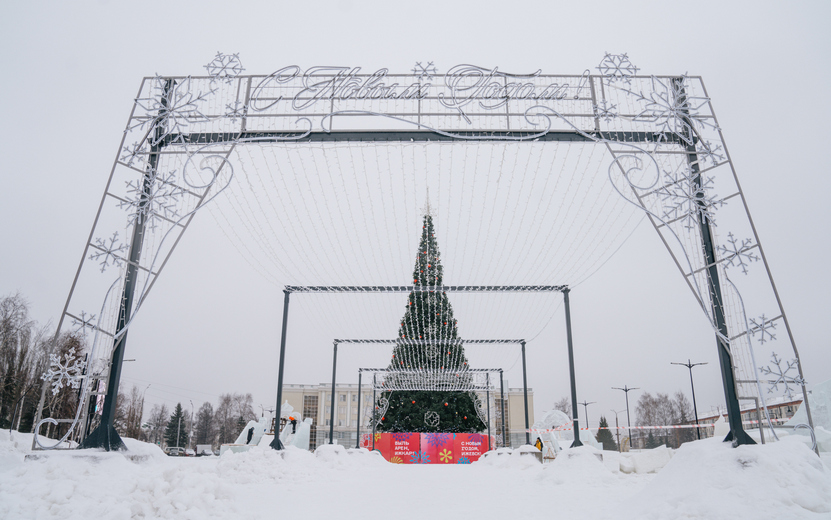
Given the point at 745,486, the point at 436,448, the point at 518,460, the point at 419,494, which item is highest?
the point at 745,486

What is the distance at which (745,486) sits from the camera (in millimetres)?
4129

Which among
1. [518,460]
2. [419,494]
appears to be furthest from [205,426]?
[419,494]

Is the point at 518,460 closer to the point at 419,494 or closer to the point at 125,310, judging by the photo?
the point at 419,494

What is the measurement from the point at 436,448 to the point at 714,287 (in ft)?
51.7

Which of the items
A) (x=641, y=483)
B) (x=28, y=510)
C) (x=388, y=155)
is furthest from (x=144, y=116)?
(x=641, y=483)

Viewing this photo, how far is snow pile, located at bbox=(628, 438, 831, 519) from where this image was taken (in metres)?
3.86

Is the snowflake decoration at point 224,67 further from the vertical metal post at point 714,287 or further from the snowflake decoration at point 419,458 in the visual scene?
the snowflake decoration at point 419,458

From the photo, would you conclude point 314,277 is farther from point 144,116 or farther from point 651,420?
point 651,420

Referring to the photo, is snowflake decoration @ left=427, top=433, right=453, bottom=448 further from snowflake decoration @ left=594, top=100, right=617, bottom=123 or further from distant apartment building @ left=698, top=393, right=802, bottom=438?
snowflake decoration @ left=594, top=100, right=617, bottom=123

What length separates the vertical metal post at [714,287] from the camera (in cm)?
543

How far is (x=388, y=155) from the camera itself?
277 inches

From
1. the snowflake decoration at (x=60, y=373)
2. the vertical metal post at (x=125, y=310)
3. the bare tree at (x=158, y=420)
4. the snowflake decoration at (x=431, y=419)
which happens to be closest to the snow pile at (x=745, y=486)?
the vertical metal post at (x=125, y=310)

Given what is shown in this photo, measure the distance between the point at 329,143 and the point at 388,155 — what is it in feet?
2.81

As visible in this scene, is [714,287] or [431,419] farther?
[431,419]
